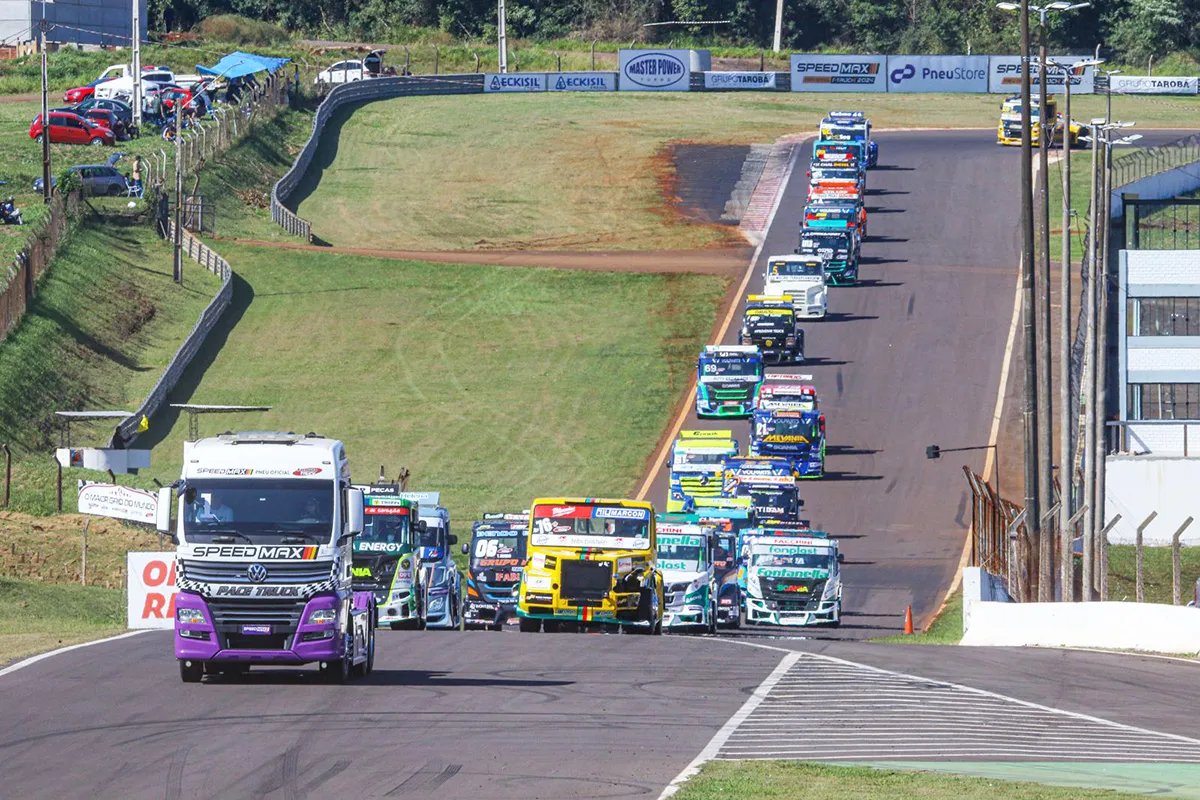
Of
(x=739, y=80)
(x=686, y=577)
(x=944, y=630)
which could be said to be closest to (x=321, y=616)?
(x=686, y=577)

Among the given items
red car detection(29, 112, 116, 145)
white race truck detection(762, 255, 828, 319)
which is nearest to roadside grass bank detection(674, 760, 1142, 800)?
white race truck detection(762, 255, 828, 319)

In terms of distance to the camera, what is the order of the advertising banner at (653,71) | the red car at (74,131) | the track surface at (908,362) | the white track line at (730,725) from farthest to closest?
the advertising banner at (653,71) < the red car at (74,131) < the track surface at (908,362) < the white track line at (730,725)

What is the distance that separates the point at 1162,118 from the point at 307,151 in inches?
2076

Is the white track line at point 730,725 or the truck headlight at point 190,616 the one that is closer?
the white track line at point 730,725

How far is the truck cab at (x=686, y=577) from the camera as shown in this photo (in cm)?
3984

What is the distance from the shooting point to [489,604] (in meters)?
41.2

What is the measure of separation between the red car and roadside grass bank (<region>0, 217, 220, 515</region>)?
14585 millimetres

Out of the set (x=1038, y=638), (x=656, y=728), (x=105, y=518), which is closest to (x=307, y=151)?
(x=105, y=518)

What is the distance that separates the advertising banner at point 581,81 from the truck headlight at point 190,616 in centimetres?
10315

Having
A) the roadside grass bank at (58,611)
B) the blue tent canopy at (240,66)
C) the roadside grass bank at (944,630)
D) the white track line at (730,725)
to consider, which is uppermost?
the blue tent canopy at (240,66)

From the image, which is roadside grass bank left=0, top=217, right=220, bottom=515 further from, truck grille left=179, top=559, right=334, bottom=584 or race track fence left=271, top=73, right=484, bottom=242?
truck grille left=179, top=559, right=334, bottom=584

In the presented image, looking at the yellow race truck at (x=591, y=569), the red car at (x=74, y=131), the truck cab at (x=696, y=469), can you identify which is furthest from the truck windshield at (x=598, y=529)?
the red car at (x=74, y=131)

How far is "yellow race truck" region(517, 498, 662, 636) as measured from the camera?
3522 centimetres

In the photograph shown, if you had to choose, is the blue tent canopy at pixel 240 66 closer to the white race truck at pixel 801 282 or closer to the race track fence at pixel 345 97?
the race track fence at pixel 345 97
